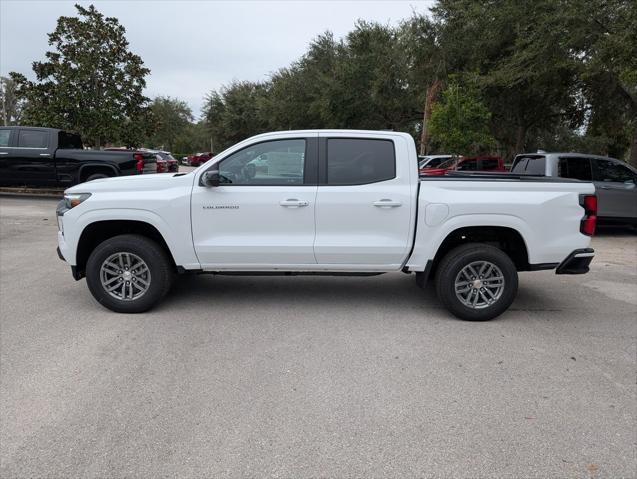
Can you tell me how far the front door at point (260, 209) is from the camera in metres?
5.16

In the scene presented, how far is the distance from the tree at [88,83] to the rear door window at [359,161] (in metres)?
17.7

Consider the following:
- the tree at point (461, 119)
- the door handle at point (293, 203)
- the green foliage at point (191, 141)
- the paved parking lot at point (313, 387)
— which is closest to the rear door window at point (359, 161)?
the door handle at point (293, 203)

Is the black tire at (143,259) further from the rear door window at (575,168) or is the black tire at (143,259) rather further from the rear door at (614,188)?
the rear door at (614,188)

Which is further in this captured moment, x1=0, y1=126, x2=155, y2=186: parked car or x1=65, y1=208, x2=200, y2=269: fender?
x1=0, y1=126, x2=155, y2=186: parked car

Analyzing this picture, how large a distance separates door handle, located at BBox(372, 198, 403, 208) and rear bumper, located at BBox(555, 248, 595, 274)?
5.82 ft

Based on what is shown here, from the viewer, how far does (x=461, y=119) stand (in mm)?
19891

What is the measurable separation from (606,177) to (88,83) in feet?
61.3

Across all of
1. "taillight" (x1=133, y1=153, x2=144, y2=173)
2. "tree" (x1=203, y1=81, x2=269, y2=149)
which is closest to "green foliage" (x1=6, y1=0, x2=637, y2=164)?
"taillight" (x1=133, y1=153, x2=144, y2=173)

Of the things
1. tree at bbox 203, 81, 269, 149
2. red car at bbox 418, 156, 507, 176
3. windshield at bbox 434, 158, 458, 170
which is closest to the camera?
red car at bbox 418, 156, 507, 176

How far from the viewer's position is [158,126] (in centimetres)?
2344

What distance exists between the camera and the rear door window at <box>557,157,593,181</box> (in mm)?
10469

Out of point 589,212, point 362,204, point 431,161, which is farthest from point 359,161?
point 431,161

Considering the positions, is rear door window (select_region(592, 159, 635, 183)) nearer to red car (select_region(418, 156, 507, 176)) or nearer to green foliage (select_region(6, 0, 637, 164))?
green foliage (select_region(6, 0, 637, 164))

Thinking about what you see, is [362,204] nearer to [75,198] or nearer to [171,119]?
[75,198]
